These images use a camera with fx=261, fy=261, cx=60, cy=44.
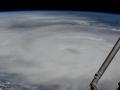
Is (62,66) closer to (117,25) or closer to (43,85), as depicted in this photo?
(43,85)

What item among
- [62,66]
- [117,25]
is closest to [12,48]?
[62,66]

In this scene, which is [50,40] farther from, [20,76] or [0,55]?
[20,76]

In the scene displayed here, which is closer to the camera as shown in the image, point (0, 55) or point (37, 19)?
point (0, 55)

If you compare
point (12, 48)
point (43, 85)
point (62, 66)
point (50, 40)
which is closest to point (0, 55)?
point (12, 48)

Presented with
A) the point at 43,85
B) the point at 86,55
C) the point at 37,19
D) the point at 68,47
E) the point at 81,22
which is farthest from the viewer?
the point at 37,19

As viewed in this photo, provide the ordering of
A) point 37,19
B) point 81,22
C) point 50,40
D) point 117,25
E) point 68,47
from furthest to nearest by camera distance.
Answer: point 37,19 → point 81,22 → point 117,25 → point 50,40 → point 68,47

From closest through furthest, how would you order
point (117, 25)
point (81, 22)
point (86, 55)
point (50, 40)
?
point (86, 55)
point (50, 40)
point (117, 25)
point (81, 22)
